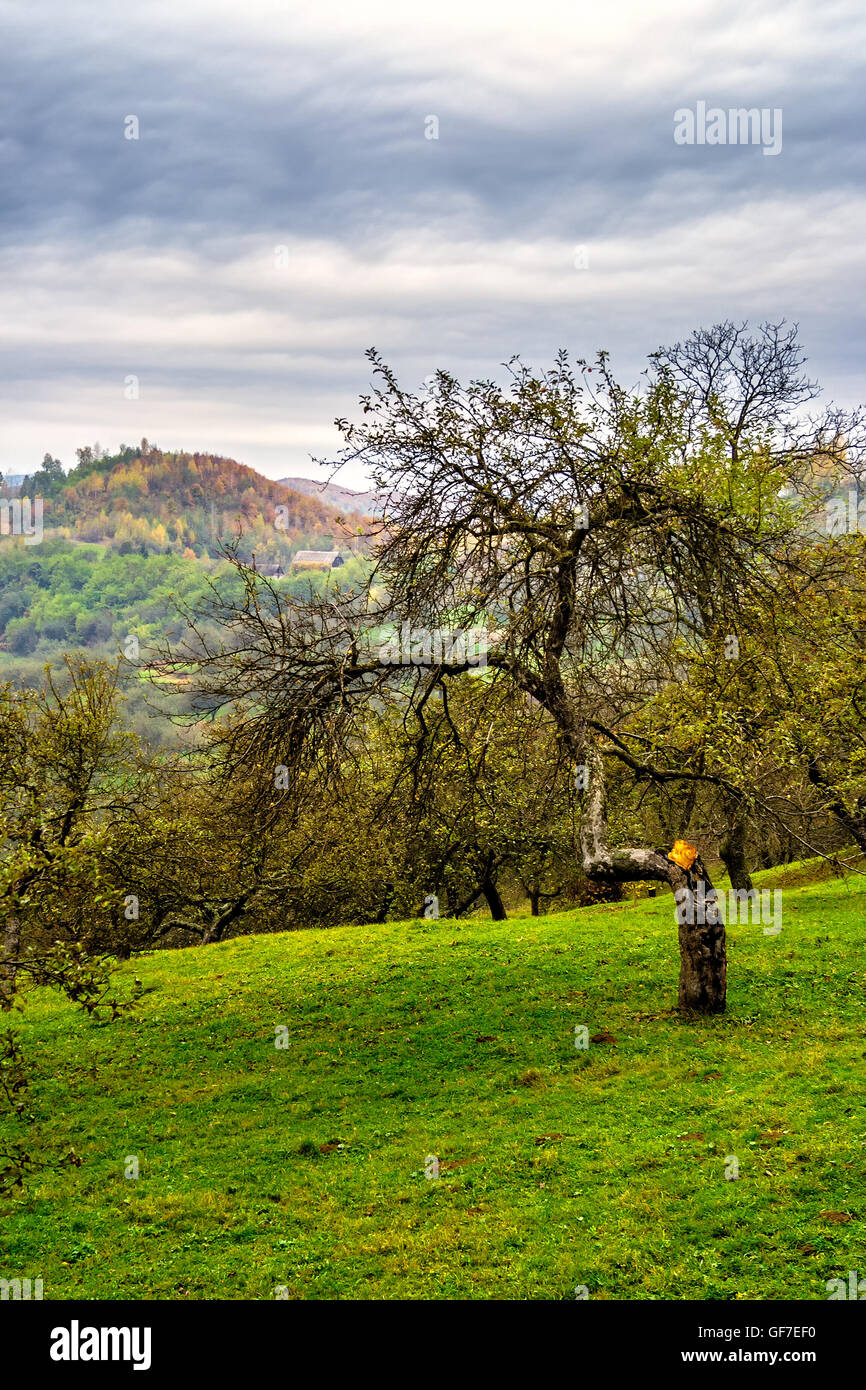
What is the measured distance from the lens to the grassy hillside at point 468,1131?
29.7 ft

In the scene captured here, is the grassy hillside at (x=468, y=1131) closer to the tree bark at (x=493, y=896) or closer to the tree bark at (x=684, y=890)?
the tree bark at (x=684, y=890)

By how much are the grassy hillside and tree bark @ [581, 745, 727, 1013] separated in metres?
0.51

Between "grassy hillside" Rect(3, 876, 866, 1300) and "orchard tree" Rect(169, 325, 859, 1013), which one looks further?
"orchard tree" Rect(169, 325, 859, 1013)

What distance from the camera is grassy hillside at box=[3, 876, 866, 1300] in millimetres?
9039

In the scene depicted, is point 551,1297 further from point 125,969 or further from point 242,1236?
point 125,969

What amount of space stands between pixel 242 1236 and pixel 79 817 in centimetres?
1182

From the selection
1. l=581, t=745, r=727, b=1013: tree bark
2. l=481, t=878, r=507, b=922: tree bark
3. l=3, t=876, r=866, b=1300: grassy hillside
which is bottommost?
l=481, t=878, r=507, b=922: tree bark

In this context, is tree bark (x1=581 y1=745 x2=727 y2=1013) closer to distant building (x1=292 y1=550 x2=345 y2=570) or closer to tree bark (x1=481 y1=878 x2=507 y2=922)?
distant building (x1=292 y1=550 x2=345 y2=570)

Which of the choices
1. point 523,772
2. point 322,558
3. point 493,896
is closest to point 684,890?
point 523,772

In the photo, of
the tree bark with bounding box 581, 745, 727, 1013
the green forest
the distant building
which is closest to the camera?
the green forest

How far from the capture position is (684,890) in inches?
588

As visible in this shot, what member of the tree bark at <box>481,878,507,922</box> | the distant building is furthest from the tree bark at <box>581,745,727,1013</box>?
the tree bark at <box>481,878,507,922</box>
